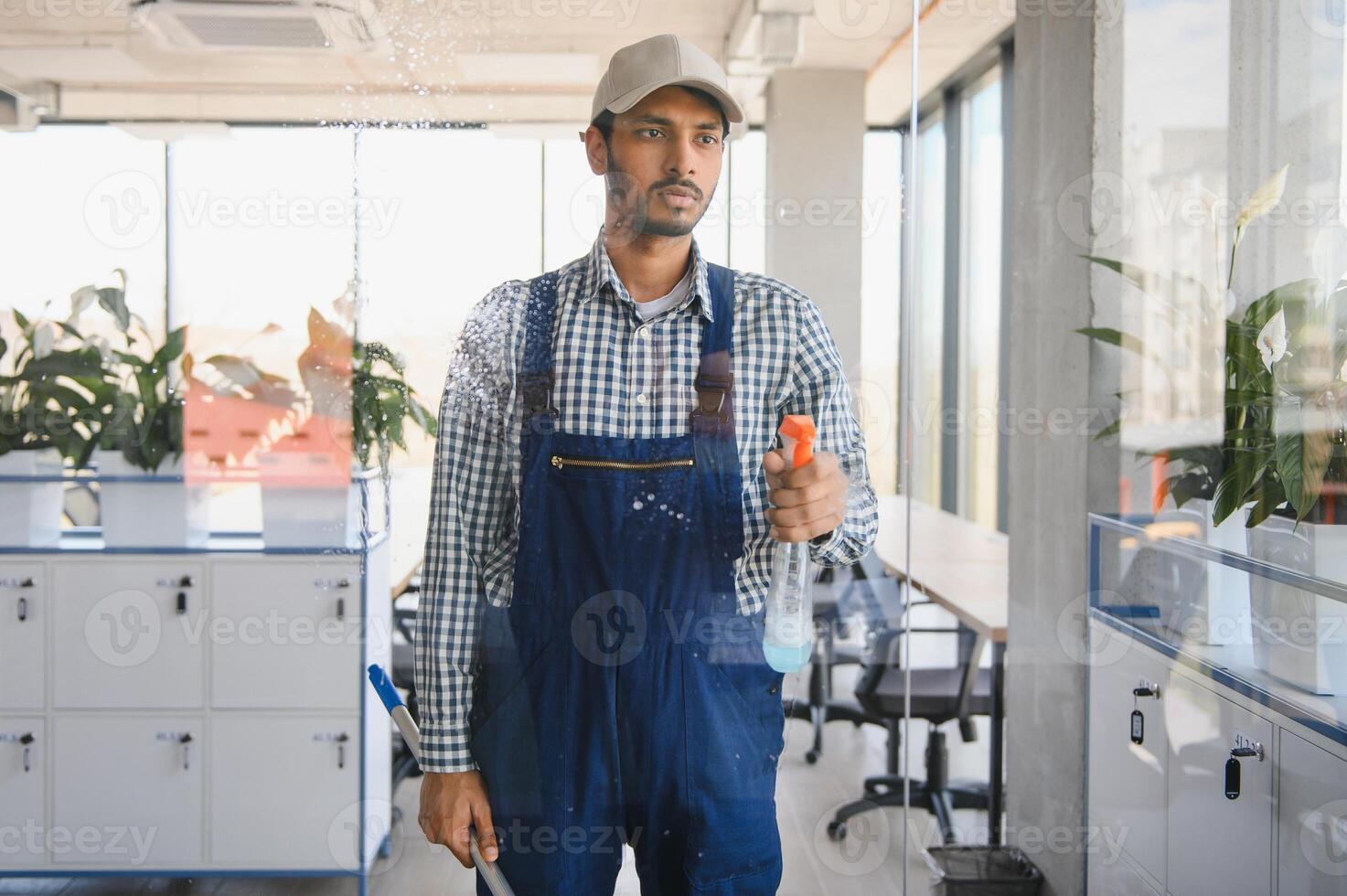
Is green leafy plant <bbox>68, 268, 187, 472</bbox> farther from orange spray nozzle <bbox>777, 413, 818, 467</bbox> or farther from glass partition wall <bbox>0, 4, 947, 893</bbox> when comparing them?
orange spray nozzle <bbox>777, 413, 818, 467</bbox>

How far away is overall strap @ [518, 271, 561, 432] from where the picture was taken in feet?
4.65

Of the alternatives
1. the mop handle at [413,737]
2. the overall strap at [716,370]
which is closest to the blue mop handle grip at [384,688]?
the mop handle at [413,737]

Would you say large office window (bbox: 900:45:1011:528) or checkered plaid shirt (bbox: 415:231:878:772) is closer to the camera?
checkered plaid shirt (bbox: 415:231:878:772)

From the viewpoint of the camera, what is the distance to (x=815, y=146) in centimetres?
187

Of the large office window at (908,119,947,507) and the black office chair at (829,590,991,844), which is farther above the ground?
the large office window at (908,119,947,507)

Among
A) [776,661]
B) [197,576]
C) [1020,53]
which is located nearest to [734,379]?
[776,661]

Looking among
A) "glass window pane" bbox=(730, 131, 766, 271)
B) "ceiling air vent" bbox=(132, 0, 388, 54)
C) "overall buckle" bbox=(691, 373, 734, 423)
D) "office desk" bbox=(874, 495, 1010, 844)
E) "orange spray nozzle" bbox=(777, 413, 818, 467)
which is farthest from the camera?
"office desk" bbox=(874, 495, 1010, 844)

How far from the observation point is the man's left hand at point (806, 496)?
130 centimetres

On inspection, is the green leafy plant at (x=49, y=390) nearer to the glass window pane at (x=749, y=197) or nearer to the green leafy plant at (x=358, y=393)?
the green leafy plant at (x=358, y=393)

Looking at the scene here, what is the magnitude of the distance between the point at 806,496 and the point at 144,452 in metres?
1.42

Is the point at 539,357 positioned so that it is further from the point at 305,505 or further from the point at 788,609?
the point at 305,505

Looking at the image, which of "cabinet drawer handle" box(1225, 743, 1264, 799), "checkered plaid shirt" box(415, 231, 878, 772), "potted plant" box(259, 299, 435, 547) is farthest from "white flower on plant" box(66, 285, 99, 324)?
"cabinet drawer handle" box(1225, 743, 1264, 799)

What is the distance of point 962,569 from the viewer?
2.11m

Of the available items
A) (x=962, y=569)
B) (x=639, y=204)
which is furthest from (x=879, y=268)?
(x=962, y=569)
